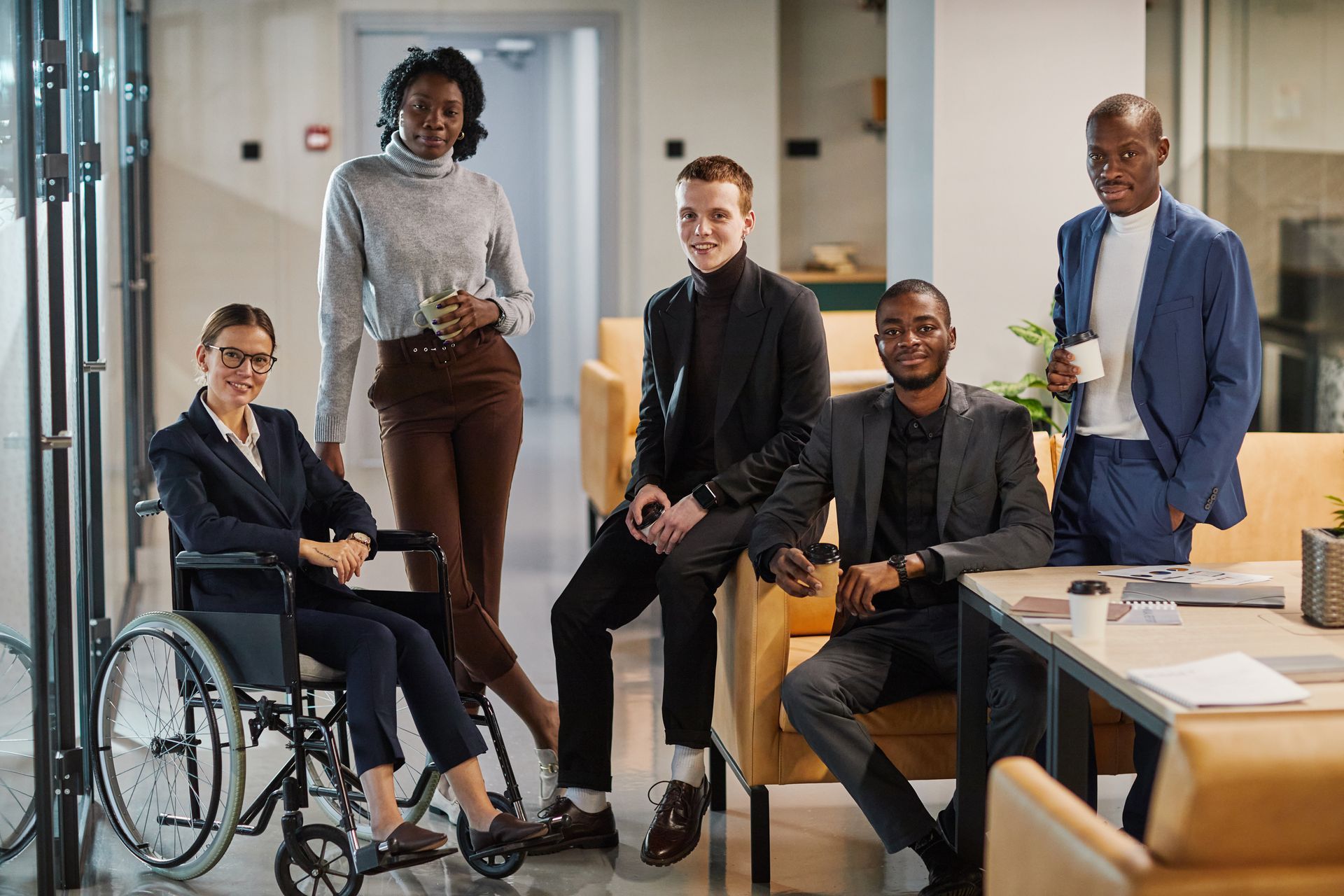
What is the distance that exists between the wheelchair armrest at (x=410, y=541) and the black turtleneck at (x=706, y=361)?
545mm

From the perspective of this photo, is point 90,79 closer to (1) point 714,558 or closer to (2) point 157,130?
(1) point 714,558

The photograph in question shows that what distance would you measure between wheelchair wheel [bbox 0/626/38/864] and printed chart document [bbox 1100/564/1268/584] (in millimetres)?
1982

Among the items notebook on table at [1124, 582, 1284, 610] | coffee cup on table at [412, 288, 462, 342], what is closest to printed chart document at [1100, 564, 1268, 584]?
notebook on table at [1124, 582, 1284, 610]

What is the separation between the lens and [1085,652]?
2014 millimetres

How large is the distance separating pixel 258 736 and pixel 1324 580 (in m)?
1.93

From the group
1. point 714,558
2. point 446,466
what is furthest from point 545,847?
point 446,466

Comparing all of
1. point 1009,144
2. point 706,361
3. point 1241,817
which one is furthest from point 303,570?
point 1009,144

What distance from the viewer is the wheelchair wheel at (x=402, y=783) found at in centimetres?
271

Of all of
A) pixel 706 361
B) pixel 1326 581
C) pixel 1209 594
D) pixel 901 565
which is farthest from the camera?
pixel 706 361

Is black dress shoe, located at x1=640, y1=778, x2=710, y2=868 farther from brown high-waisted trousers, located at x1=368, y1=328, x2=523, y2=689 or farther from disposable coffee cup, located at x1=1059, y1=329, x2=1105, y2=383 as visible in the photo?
disposable coffee cup, located at x1=1059, y1=329, x2=1105, y2=383

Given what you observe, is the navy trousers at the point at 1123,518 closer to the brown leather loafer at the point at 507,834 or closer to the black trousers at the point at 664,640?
the black trousers at the point at 664,640

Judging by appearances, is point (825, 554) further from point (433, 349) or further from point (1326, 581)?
point (433, 349)

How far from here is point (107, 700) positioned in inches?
110

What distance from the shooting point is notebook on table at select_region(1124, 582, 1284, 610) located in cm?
229
